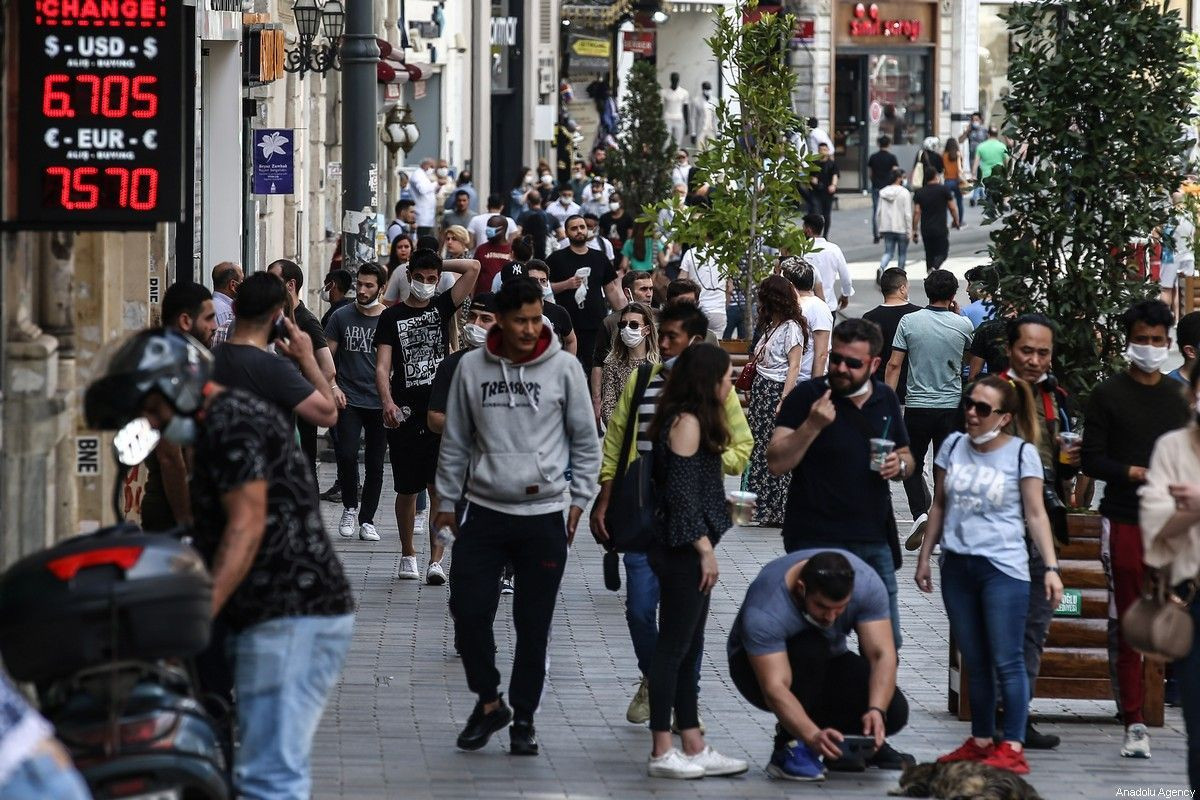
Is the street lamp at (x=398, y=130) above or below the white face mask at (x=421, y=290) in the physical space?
above

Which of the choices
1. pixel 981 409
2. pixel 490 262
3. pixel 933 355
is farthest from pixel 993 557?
pixel 490 262

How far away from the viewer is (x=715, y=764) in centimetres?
838

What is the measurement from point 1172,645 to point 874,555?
1652 millimetres

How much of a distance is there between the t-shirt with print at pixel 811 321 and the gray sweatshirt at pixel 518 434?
20.0 feet

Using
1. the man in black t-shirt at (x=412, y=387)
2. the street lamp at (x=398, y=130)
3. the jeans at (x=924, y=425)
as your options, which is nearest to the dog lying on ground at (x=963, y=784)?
the man in black t-shirt at (x=412, y=387)

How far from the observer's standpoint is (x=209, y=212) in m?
19.0

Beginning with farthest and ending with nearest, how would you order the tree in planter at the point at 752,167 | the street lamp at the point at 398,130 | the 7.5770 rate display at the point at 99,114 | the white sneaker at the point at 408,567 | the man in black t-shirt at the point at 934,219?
the man in black t-shirt at the point at 934,219 < the street lamp at the point at 398,130 < the tree in planter at the point at 752,167 < the white sneaker at the point at 408,567 < the 7.5770 rate display at the point at 99,114

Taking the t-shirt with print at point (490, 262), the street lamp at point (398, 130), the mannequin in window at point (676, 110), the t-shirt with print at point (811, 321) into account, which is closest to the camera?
the t-shirt with print at point (811, 321)

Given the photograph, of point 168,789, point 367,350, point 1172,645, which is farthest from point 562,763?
point 367,350

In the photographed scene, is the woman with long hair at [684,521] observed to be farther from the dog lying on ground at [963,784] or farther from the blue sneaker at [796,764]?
the dog lying on ground at [963,784]

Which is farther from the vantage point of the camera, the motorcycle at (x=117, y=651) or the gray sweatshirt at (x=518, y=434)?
the gray sweatshirt at (x=518, y=434)

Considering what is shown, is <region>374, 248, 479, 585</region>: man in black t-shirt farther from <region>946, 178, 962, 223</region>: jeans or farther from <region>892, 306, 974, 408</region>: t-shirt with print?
<region>946, 178, 962, 223</region>: jeans

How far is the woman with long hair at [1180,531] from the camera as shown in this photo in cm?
704

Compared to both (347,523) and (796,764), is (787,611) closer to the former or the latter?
(796,764)
